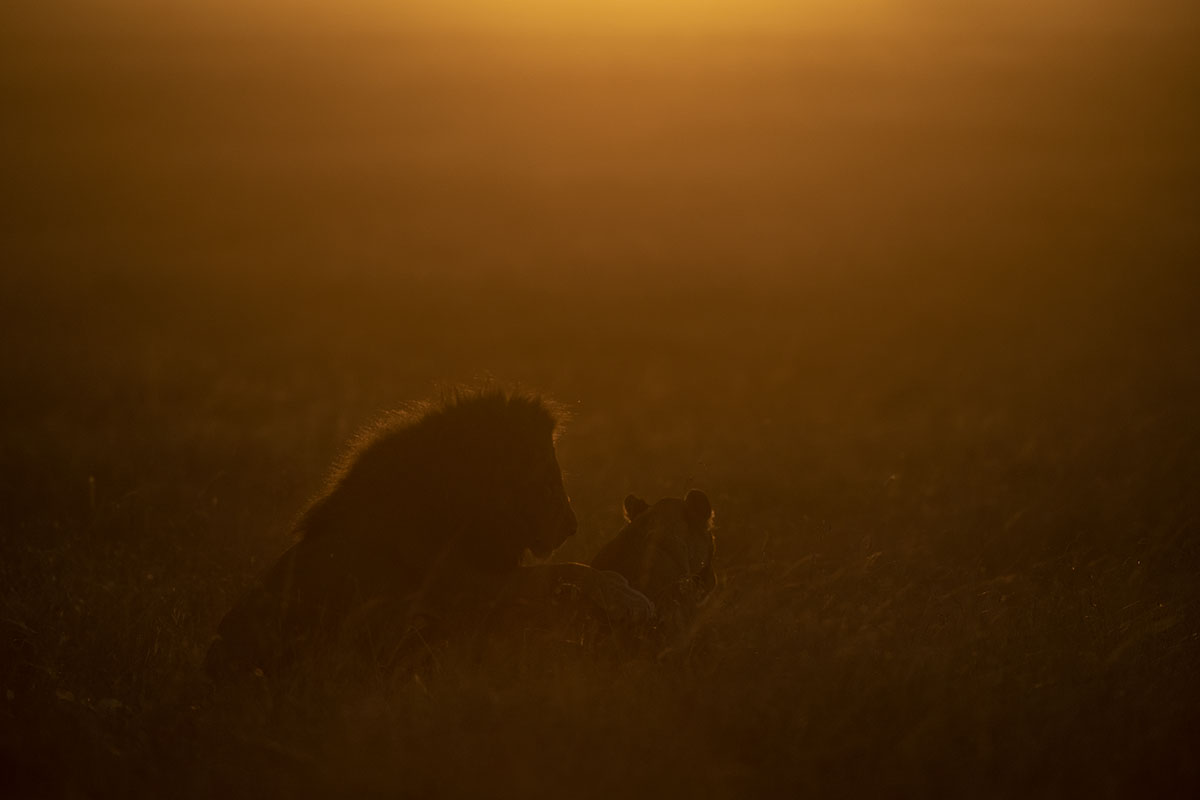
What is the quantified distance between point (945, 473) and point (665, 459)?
2107mm

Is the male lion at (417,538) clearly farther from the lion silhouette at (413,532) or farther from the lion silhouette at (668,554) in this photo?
the lion silhouette at (668,554)

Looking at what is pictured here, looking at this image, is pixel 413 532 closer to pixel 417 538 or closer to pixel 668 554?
pixel 417 538

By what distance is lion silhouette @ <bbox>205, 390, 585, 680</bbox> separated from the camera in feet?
19.0

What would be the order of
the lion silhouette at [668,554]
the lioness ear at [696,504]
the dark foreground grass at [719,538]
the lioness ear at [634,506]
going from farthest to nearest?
the lioness ear at [634,506]
the lioness ear at [696,504]
the lion silhouette at [668,554]
the dark foreground grass at [719,538]

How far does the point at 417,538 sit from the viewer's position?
6.02 meters

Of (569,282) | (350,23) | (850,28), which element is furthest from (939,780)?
(350,23)

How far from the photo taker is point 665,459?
1117cm

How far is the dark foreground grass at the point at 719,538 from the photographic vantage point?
4926mm

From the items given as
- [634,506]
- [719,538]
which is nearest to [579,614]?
[634,506]

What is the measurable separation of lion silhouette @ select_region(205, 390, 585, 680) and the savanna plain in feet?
1.01

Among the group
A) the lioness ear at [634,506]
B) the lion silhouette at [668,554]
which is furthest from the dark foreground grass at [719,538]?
the lioness ear at [634,506]

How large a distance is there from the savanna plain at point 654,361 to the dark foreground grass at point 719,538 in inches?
1.2

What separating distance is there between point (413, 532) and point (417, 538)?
0.10 feet

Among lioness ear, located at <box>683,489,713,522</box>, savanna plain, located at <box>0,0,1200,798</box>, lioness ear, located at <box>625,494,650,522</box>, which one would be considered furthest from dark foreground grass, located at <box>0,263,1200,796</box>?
lioness ear, located at <box>625,494,650,522</box>
